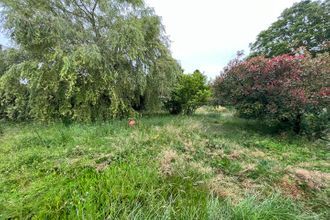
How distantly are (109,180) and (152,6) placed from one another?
7407mm

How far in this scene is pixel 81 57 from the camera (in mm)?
6059

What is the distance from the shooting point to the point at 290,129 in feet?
22.2

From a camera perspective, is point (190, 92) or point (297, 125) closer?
point (297, 125)

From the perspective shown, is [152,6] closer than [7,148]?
No

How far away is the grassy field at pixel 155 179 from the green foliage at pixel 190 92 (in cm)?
479

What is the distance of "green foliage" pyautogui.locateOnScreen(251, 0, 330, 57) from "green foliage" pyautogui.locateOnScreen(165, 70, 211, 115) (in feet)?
19.9

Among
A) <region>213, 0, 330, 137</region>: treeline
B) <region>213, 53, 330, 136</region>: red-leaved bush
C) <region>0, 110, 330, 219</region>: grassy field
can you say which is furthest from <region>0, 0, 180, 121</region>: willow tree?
<region>213, 53, 330, 136</region>: red-leaved bush

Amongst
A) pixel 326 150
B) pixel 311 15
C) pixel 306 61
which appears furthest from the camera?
pixel 311 15

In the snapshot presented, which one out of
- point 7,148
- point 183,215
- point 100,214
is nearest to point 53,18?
point 7,148

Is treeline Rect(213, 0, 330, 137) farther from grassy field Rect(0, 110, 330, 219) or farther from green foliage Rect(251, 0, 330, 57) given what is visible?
green foliage Rect(251, 0, 330, 57)

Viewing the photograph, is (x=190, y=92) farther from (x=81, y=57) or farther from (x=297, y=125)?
(x=81, y=57)

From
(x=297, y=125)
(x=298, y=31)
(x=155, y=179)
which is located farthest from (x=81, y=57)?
(x=298, y=31)

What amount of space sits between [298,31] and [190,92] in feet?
31.8

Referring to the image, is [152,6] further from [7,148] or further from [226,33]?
[7,148]
